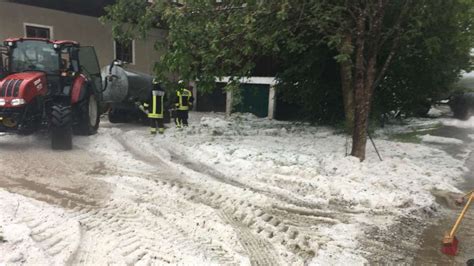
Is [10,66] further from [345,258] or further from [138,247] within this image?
[345,258]

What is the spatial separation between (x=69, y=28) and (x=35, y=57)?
8.03 m

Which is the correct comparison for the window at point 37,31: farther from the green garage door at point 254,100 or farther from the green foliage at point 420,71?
the green foliage at point 420,71

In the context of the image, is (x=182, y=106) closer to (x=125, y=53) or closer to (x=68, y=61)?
(x=68, y=61)

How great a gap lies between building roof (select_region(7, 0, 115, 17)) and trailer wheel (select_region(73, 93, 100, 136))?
712cm

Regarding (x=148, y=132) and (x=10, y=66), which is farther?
(x=148, y=132)

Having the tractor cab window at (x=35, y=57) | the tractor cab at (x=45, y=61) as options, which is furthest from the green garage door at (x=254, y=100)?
the tractor cab window at (x=35, y=57)

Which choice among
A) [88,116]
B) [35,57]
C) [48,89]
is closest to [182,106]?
[88,116]

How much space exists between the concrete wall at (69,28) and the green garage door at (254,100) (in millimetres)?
4009

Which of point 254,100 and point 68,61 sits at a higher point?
point 68,61

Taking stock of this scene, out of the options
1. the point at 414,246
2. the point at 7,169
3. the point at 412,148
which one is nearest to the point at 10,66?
the point at 7,169

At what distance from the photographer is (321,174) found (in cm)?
643

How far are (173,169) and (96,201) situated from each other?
1.94 m

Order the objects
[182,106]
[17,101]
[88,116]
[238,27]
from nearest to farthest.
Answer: [238,27] → [17,101] → [88,116] → [182,106]

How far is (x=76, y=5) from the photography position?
15375 millimetres
